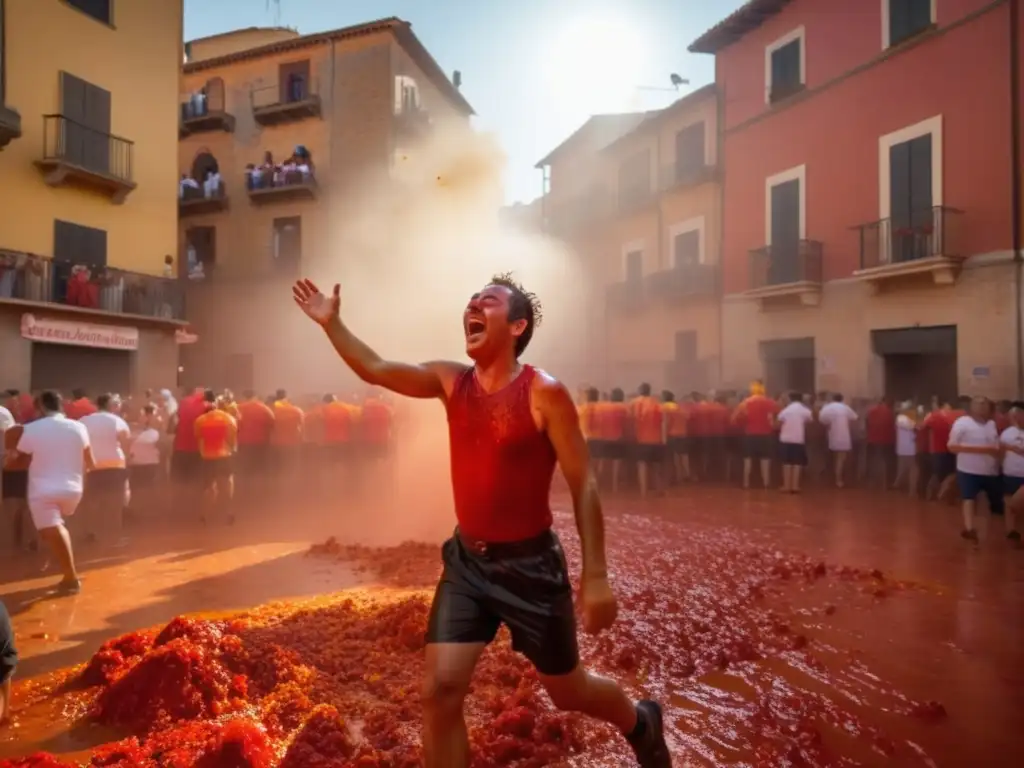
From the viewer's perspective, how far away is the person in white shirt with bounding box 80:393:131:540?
8211 millimetres

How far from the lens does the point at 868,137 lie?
17.0 metres

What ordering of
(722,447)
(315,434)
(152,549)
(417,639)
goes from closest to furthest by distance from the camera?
1. (417,639)
2. (152,549)
3. (315,434)
4. (722,447)

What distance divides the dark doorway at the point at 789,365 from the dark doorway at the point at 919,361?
6.26 ft

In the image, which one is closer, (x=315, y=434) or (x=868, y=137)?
(x=315, y=434)

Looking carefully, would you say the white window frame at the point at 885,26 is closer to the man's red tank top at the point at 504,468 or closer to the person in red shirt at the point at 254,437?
the person in red shirt at the point at 254,437

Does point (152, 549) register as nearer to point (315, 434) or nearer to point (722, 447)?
point (315, 434)

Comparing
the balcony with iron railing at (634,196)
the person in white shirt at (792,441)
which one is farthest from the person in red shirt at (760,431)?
the balcony with iron railing at (634,196)

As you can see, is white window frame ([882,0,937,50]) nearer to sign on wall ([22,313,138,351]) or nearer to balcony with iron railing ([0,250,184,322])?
balcony with iron railing ([0,250,184,322])

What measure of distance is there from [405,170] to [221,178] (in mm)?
6725

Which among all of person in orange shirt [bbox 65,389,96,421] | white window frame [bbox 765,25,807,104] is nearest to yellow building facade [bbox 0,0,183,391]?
person in orange shirt [bbox 65,389,96,421]

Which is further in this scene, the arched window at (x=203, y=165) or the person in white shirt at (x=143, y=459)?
the arched window at (x=203, y=165)

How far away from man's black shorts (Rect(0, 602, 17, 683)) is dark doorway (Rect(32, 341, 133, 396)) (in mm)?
14267

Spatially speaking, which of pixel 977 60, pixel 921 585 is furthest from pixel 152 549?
pixel 977 60

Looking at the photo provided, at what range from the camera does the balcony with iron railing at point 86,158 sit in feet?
56.3
